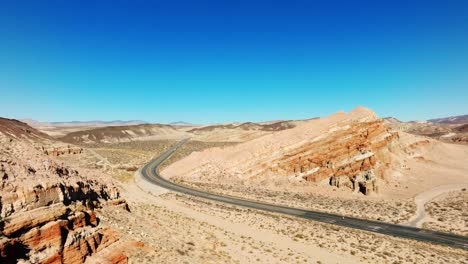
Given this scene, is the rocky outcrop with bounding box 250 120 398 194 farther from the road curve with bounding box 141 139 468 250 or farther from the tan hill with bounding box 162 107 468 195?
the road curve with bounding box 141 139 468 250

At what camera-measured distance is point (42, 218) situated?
46.9 ft

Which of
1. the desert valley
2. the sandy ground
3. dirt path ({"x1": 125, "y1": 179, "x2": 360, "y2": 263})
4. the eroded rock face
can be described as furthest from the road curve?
the eroded rock face

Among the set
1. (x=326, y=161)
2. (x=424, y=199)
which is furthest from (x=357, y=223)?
(x=326, y=161)

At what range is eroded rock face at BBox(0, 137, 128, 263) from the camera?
42.9ft

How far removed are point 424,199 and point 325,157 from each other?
18.1m

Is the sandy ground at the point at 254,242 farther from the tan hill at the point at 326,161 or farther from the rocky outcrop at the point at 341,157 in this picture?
the rocky outcrop at the point at 341,157

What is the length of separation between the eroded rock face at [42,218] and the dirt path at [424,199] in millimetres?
36679

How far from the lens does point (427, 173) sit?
62781 millimetres

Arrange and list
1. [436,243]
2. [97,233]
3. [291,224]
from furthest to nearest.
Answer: [291,224]
[436,243]
[97,233]

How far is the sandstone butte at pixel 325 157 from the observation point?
56369 millimetres

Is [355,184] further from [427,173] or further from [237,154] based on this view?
[237,154]

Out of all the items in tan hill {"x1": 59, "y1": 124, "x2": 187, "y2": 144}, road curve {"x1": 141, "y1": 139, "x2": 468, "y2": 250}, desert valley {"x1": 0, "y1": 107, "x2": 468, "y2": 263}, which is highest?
tan hill {"x1": 59, "y1": 124, "x2": 187, "y2": 144}

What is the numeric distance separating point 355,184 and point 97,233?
48.2 metres

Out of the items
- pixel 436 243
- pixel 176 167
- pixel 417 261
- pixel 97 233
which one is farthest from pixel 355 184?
pixel 97 233
